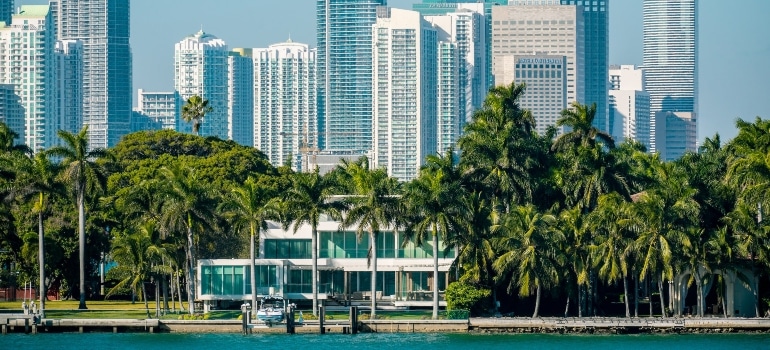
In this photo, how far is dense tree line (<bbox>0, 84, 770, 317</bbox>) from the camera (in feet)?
290

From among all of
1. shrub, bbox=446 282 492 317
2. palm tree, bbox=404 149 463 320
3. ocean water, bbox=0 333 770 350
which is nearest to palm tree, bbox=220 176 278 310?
ocean water, bbox=0 333 770 350

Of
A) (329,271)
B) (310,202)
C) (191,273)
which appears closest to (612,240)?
(310,202)

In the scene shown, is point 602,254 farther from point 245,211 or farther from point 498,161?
point 245,211

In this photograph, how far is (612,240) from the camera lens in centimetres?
8875

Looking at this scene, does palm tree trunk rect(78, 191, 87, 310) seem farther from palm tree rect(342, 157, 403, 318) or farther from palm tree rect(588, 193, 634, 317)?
palm tree rect(588, 193, 634, 317)

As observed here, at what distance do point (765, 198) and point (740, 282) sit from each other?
4.87m

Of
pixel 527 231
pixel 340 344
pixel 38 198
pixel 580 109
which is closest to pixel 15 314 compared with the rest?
pixel 38 198

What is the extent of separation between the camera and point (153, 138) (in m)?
132

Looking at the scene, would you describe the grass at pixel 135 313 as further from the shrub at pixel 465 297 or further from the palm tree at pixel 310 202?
the palm tree at pixel 310 202

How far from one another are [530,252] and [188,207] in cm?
1773

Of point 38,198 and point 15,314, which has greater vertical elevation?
point 38,198

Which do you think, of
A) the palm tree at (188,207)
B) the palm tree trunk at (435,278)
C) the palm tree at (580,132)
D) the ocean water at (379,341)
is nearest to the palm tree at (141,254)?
the palm tree at (188,207)

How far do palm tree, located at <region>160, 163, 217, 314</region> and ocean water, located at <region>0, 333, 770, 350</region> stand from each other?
21.8 feet

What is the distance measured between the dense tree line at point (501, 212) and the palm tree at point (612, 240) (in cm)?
9
